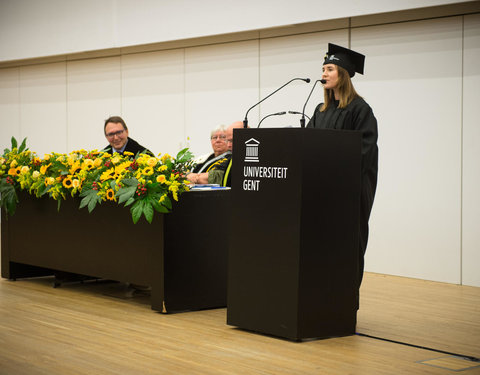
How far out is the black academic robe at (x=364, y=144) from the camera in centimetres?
434

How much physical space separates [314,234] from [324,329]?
22.1 inches

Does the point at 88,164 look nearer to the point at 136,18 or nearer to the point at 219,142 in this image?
the point at 219,142

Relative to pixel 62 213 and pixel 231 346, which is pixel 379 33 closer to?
pixel 62 213

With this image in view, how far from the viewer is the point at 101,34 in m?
9.20

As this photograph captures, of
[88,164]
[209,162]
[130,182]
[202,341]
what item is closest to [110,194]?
[130,182]

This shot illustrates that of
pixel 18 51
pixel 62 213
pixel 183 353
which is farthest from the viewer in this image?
pixel 18 51

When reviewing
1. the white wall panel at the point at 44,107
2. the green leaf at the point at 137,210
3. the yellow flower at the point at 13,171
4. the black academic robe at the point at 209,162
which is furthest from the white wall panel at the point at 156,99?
the green leaf at the point at 137,210

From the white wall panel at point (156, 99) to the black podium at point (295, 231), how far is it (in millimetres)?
4809

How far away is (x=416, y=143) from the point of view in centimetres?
658

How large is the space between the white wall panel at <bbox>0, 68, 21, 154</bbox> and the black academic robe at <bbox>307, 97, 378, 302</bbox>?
7974 millimetres

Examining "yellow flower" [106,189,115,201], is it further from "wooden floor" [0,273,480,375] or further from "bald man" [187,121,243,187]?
"bald man" [187,121,243,187]

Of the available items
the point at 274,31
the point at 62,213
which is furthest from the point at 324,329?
the point at 274,31

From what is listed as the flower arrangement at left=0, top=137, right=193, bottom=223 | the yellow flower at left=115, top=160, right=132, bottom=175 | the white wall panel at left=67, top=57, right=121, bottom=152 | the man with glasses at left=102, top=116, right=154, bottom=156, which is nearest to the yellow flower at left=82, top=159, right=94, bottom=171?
the flower arrangement at left=0, top=137, right=193, bottom=223

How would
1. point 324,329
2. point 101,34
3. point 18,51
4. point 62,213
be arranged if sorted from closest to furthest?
1. point 324,329
2. point 62,213
3. point 101,34
4. point 18,51
